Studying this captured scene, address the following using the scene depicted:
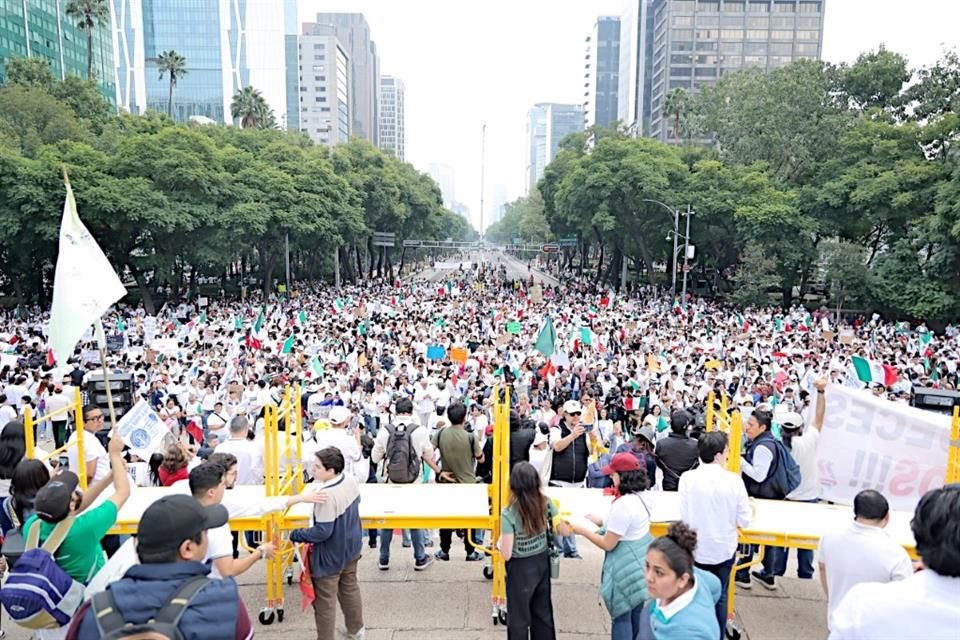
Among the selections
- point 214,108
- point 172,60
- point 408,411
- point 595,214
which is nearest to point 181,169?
point 595,214

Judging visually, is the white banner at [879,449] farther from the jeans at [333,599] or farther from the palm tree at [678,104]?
the palm tree at [678,104]

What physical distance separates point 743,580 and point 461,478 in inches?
101

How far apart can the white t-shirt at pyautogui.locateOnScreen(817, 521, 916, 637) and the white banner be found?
178 cm

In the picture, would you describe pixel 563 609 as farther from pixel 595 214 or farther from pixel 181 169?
pixel 595 214

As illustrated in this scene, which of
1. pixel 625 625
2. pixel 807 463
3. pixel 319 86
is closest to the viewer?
pixel 625 625

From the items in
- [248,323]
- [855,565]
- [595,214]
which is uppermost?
[595,214]

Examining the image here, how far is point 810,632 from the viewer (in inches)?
212

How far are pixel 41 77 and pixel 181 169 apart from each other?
23.2 metres

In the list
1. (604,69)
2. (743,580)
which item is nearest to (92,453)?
(743,580)

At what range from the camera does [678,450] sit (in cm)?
602

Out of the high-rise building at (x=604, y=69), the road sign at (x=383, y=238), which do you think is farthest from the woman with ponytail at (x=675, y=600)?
the high-rise building at (x=604, y=69)

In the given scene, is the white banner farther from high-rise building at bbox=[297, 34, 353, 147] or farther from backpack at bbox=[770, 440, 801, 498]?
high-rise building at bbox=[297, 34, 353, 147]

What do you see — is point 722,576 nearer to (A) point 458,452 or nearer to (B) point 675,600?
(B) point 675,600

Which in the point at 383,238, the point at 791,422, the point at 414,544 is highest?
the point at 383,238
